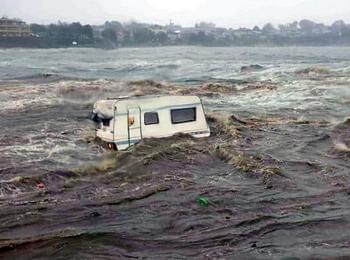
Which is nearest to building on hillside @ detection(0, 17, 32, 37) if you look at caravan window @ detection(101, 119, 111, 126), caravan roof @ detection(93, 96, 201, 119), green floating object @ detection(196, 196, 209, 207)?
caravan roof @ detection(93, 96, 201, 119)

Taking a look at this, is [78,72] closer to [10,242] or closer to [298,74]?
[298,74]

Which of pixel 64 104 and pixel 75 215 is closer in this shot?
pixel 75 215

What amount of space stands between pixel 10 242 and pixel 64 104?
25.6 metres

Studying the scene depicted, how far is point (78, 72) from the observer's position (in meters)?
69.8

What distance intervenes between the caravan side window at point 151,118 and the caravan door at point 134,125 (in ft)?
1.21

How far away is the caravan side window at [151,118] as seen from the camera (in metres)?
22.7

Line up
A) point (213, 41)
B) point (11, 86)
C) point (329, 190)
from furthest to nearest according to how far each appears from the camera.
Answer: point (213, 41) → point (11, 86) → point (329, 190)

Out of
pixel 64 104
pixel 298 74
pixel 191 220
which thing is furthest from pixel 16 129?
pixel 298 74

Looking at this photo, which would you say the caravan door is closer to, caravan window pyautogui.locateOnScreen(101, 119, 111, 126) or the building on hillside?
caravan window pyautogui.locateOnScreen(101, 119, 111, 126)

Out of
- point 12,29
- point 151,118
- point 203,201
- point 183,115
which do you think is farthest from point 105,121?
point 12,29

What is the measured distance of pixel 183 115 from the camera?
23.8 meters

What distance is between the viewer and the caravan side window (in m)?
22.7

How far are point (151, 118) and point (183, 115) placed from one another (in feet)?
5.69

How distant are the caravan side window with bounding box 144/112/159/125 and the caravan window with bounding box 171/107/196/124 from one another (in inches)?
33.4
